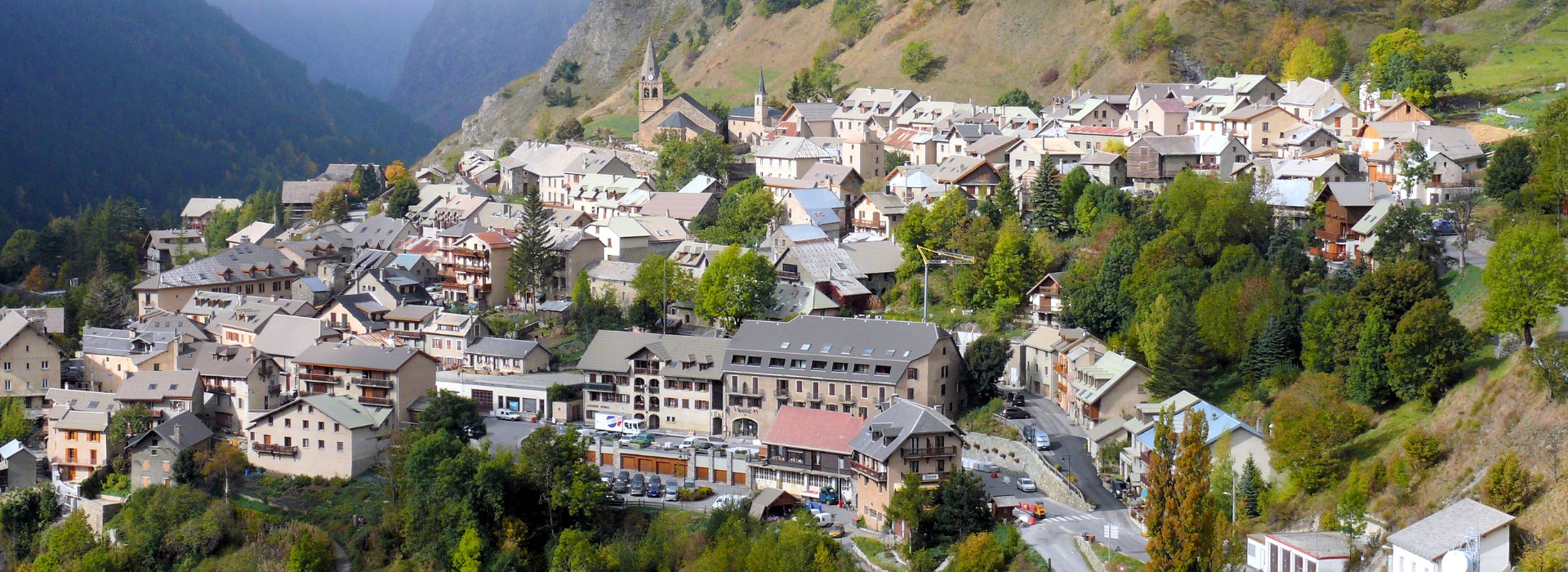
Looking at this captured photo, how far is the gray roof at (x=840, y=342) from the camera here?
42.3m

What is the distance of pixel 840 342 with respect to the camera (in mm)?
43438

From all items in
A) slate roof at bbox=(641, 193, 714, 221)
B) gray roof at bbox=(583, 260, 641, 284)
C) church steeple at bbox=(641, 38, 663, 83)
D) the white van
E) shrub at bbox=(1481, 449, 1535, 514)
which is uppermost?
church steeple at bbox=(641, 38, 663, 83)

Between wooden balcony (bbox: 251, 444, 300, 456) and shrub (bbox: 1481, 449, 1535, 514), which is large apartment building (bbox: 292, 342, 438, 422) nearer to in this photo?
wooden balcony (bbox: 251, 444, 300, 456)

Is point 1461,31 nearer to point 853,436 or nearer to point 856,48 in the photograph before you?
point 856,48

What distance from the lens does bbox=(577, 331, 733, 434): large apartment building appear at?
44.4m

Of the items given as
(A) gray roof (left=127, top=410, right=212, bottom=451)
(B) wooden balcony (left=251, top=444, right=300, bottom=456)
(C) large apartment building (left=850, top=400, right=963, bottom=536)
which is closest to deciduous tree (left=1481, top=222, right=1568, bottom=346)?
(C) large apartment building (left=850, top=400, right=963, bottom=536)

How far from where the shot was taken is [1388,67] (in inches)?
2432

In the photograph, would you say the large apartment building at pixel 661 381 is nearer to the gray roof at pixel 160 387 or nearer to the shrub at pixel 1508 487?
the gray roof at pixel 160 387

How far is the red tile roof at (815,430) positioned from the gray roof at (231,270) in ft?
92.8

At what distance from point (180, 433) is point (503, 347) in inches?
379

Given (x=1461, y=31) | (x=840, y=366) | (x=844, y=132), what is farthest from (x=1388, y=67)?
(x=840, y=366)

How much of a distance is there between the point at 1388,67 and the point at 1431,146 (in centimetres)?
1327

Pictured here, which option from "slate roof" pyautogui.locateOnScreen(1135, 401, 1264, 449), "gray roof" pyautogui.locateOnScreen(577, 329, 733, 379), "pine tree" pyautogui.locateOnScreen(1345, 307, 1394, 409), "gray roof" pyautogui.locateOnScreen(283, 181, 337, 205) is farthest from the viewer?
"gray roof" pyautogui.locateOnScreen(283, 181, 337, 205)

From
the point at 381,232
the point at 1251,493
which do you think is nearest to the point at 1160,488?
the point at 1251,493
